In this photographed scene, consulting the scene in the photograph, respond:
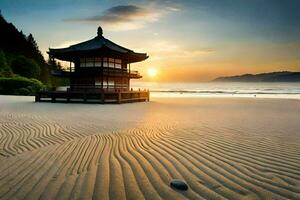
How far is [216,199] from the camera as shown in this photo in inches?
138

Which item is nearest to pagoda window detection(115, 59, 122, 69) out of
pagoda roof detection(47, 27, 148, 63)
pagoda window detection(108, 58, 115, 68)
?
pagoda window detection(108, 58, 115, 68)

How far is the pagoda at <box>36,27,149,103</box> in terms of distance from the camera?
2589 centimetres

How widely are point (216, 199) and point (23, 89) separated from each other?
43727mm

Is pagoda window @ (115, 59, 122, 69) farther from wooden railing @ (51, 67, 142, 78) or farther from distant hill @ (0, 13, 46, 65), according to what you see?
distant hill @ (0, 13, 46, 65)

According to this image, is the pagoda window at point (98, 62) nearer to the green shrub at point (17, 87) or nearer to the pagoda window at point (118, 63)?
the pagoda window at point (118, 63)

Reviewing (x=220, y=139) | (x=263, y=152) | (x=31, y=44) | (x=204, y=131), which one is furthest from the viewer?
(x=31, y=44)

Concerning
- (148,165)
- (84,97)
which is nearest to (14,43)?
(84,97)

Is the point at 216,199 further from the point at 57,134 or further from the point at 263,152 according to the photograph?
the point at 57,134

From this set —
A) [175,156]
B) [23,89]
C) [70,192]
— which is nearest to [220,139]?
[175,156]

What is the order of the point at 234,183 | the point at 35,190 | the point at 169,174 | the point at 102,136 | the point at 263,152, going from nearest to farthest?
the point at 35,190, the point at 234,183, the point at 169,174, the point at 263,152, the point at 102,136

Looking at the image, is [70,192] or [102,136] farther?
[102,136]

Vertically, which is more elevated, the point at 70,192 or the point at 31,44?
the point at 31,44

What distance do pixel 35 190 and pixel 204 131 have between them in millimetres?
6157

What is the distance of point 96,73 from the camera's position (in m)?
27.7
